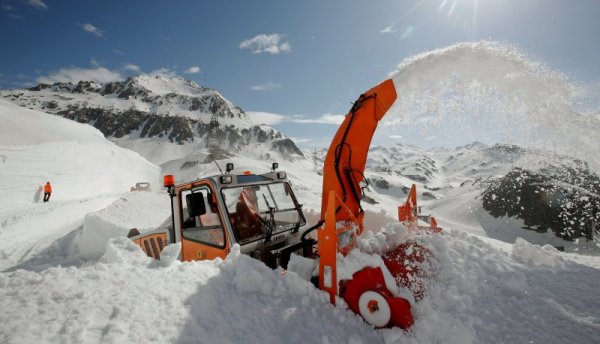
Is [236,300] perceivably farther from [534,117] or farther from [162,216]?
[162,216]

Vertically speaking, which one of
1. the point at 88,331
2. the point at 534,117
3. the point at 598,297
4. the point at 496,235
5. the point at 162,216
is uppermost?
the point at 534,117

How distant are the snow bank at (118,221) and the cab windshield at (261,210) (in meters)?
4.95

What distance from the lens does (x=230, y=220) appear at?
13.3 ft

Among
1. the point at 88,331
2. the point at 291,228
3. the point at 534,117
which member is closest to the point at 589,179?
the point at 534,117

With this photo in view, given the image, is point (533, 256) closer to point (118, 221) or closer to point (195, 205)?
point (195, 205)

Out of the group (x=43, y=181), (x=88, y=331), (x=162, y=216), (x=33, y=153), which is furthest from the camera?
(x=33, y=153)

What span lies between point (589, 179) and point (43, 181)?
36.1m

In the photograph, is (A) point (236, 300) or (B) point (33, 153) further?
(B) point (33, 153)

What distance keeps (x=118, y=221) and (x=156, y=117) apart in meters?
135

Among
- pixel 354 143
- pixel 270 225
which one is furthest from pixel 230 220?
pixel 354 143

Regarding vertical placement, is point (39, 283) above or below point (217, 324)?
above

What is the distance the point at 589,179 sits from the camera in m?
18.4

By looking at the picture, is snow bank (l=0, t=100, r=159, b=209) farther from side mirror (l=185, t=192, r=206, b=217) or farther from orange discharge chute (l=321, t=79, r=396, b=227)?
orange discharge chute (l=321, t=79, r=396, b=227)

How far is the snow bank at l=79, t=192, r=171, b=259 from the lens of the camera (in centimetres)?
890
